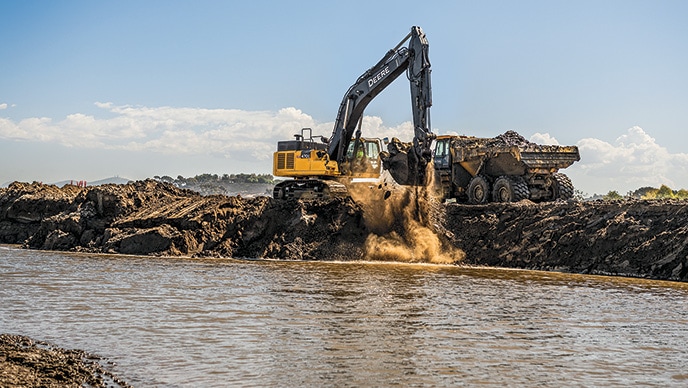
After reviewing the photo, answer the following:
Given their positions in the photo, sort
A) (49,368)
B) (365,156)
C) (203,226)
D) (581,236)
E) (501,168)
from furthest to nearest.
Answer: (365,156) → (501,168) → (203,226) → (581,236) → (49,368)

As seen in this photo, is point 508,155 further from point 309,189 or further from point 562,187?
point 309,189

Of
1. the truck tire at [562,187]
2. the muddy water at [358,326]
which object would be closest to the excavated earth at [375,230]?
the muddy water at [358,326]

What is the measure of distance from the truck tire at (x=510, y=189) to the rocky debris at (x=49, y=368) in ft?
55.3

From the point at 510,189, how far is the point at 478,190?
4.99 feet

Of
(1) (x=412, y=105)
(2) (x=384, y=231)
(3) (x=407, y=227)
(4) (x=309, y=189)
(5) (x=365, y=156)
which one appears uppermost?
(1) (x=412, y=105)

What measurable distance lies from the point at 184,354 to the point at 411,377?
101 inches

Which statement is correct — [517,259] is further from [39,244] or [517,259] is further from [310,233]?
[39,244]

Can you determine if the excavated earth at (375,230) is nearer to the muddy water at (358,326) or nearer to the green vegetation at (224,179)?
the muddy water at (358,326)

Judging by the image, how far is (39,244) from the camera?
25406 mm

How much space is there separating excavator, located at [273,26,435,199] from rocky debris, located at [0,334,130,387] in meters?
13.9

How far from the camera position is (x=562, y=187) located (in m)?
24.2

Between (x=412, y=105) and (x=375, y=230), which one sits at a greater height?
(x=412, y=105)

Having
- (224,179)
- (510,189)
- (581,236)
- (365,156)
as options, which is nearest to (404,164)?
(365,156)

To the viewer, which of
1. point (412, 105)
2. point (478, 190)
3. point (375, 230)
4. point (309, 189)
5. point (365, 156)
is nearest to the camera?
point (412, 105)
